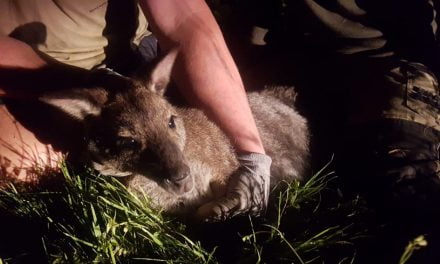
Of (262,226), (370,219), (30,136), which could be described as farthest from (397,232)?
(30,136)

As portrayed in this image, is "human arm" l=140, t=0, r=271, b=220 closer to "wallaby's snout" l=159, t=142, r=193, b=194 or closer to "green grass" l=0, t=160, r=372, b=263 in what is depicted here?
"green grass" l=0, t=160, r=372, b=263

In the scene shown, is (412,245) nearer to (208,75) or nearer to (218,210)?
(218,210)

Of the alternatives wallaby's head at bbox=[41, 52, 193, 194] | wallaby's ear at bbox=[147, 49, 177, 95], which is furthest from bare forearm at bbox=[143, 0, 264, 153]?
wallaby's head at bbox=[41, 52, 193, 194]

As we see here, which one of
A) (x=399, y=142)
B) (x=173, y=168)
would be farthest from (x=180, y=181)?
(x=399, y=142)

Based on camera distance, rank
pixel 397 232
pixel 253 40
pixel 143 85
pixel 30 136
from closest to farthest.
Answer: pixel 397 232
pixel 143 85
pixel 30 136
pixel 253 40

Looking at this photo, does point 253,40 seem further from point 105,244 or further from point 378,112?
point 105,244

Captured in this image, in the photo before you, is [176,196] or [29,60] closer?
[176,196]

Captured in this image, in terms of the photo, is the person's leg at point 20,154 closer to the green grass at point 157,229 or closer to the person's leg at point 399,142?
the green grass at point 157,229
